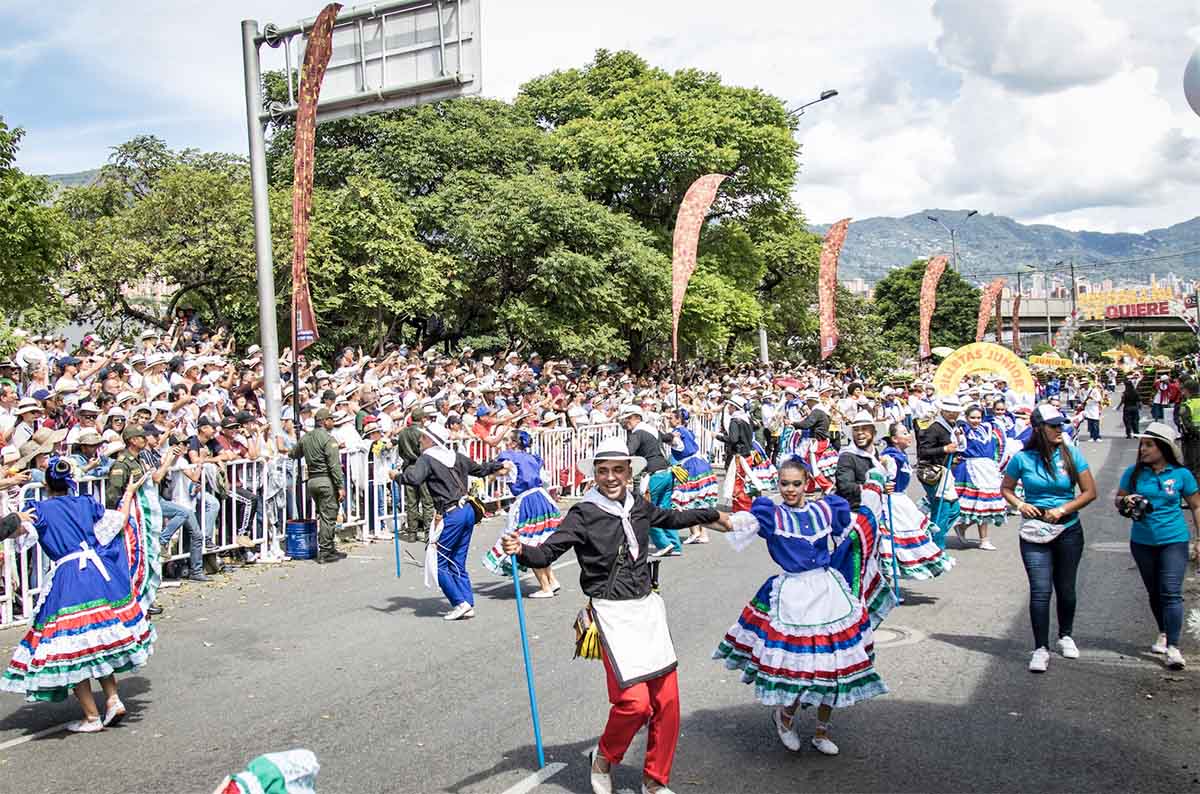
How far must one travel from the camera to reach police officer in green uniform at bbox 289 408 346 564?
41.9 feet

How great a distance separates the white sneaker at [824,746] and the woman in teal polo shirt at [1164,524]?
3005 millimetres

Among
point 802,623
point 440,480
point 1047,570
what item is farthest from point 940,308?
point 802,623

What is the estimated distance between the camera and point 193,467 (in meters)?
11.5

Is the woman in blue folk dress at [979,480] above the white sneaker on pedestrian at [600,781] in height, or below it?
above

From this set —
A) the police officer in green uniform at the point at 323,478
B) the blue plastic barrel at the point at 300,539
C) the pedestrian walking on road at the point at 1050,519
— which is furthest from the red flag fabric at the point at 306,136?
the pedestrian walking on road at the point at 1050,519

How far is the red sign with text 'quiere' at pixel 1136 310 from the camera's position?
98500 mm

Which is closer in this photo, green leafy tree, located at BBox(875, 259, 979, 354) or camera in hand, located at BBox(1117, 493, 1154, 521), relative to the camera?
camera in hand, located at BBox(1117, 493, 1154, 521)

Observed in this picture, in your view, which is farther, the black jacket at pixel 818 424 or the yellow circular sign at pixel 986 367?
the yellow circular sign at pixel 986 367

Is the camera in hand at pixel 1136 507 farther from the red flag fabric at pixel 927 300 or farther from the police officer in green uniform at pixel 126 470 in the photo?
the red flag fabric at pixel 927 300

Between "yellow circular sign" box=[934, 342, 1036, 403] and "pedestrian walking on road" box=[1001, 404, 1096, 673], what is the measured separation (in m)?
12.7

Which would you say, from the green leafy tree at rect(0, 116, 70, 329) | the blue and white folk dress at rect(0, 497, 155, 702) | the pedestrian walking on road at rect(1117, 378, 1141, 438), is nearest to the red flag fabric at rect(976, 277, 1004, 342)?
the pedestrian walking on road at rect(1117, 378, 1141, 438)

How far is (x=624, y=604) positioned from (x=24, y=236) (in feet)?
52.0

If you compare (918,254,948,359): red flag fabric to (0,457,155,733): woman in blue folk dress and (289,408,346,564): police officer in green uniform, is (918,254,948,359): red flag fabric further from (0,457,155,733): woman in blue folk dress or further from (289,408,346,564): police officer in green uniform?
(0,457,155,733): woman in blue folk dress

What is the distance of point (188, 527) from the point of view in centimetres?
1141
